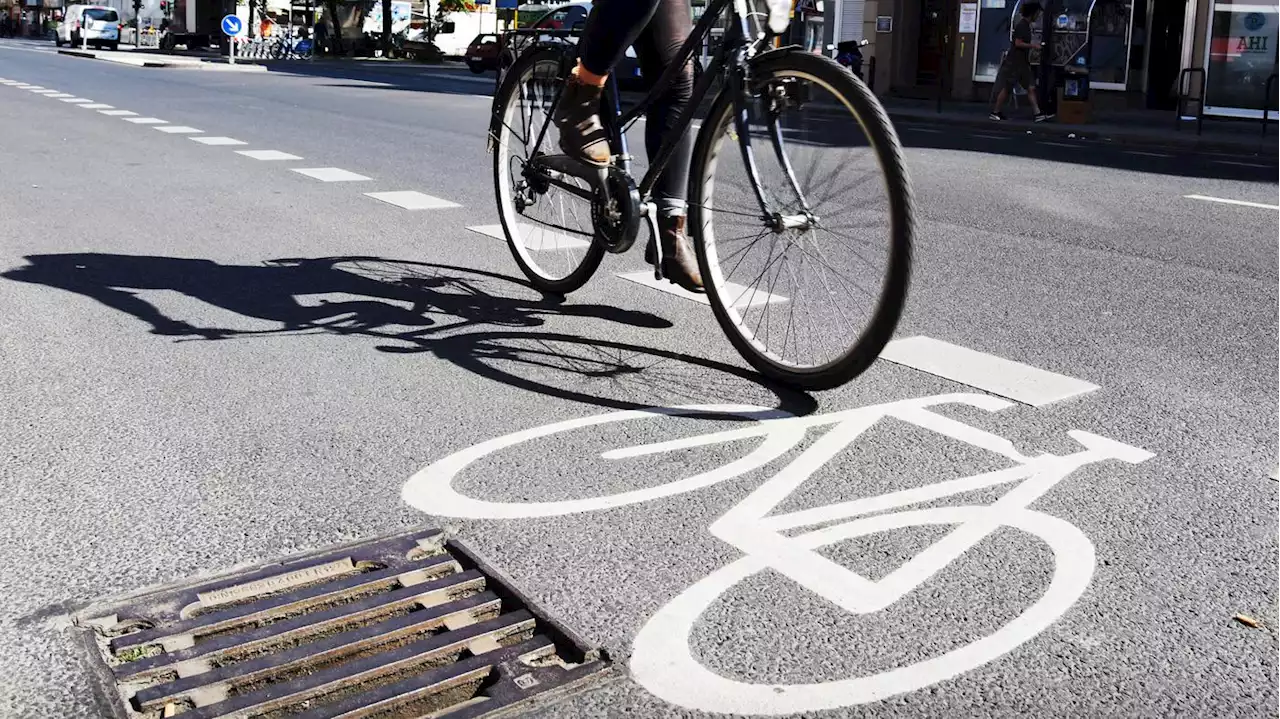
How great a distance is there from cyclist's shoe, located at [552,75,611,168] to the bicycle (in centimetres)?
4

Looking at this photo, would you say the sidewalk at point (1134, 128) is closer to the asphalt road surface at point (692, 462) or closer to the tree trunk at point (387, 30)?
the asphalt road surface at point (692, 462)

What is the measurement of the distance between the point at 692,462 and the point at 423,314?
2.08 metres

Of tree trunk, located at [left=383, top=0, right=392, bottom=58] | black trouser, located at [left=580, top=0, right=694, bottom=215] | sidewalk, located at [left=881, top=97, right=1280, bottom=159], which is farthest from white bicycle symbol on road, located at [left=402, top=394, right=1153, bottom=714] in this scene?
tree trunk, located at [left=383, top=0, right=392, bottom=58]

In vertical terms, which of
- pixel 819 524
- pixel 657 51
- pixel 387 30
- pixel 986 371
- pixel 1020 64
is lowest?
pixel 819 524

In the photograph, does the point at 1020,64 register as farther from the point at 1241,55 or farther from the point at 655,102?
the point at 655,102

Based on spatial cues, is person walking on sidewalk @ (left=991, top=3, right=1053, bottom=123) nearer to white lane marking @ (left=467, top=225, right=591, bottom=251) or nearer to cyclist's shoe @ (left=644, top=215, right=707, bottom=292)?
white lane marking @ (left=467, top=225, right=591, bottom=251)

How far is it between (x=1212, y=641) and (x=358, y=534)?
178cm

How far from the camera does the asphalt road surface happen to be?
8.09ft

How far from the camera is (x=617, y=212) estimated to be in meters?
4.54

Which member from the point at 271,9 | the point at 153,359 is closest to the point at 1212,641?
the point at 153,359

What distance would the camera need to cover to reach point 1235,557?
2900mm

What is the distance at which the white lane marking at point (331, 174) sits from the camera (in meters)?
9.83

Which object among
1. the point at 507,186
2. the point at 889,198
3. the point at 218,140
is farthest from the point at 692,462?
the point at 218,140

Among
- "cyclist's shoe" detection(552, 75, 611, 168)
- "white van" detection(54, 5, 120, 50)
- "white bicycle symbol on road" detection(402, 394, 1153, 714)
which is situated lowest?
"white bicycle symbol on road" detection(402, 394, 1153, 714)
